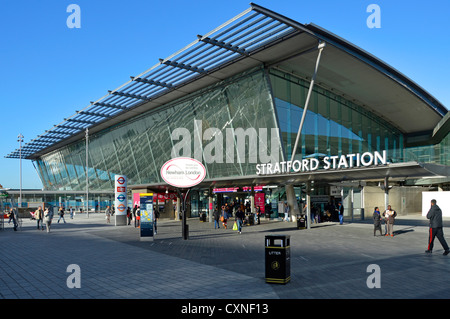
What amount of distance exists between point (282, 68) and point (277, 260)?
24.2 m

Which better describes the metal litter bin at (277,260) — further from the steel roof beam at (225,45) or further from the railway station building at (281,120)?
the steel roof beam at (225,45)

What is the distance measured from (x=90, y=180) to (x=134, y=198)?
30.1m

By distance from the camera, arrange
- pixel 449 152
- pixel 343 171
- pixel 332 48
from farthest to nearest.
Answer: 1. pixel 449 152
2. pixel 332 48
3. pixel 343 171

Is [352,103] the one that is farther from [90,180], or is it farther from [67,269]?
[90,180]

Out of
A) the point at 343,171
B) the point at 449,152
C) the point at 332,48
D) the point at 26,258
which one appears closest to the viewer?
the point at 26,258

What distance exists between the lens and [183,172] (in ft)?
65.0

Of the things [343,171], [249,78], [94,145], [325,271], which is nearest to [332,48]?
[249,78]

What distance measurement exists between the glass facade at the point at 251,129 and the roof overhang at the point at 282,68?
997mm

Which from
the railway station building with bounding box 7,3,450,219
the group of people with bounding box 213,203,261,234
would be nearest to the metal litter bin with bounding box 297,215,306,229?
the railway station building with bounding box 7,3,450,219

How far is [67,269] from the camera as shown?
36.7 ft

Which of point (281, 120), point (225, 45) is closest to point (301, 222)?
point (281, 120)

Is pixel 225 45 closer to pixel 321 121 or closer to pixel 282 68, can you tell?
pixel 282 68

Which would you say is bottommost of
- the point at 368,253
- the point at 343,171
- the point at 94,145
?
the point at 368,253
